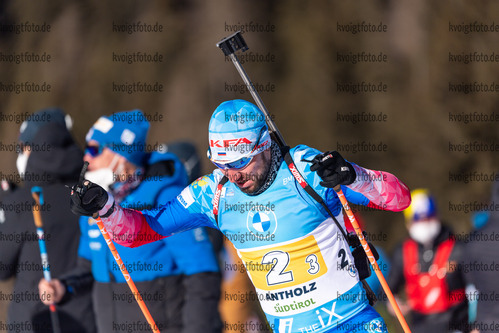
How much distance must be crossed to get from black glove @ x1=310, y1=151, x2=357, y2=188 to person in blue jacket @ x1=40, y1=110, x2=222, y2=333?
1683 millimetres

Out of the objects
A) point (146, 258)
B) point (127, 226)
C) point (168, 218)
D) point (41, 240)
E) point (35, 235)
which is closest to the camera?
point (127, 226)

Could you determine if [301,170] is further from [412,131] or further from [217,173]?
[412,131]

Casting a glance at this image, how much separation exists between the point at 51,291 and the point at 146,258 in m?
0.93

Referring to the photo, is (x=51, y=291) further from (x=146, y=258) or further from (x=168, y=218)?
(x=168, y=218)

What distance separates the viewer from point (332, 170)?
3.75 meters

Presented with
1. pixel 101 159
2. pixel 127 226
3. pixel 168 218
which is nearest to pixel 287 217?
pixel 168 218

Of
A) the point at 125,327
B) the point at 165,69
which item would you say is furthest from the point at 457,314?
the point at 165,69

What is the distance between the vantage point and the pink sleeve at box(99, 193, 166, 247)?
13.7 feet

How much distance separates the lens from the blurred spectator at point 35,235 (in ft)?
19.3

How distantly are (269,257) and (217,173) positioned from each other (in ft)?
2.06

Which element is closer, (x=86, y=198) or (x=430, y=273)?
(x=86, y=198)

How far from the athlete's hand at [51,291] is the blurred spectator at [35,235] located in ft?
0.67

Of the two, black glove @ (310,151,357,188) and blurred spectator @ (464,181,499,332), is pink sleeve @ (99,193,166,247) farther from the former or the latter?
blurred spectator @ (464,181,499,332)

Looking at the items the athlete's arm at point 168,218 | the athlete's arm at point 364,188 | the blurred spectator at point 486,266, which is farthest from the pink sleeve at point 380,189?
the athlete's arm at point 168,218
